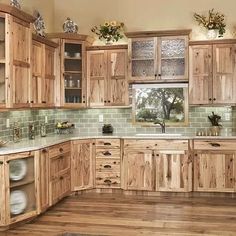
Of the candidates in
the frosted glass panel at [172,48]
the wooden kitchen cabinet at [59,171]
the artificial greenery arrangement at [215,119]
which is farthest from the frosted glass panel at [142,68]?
the wooden kitchen cabinet at [59,171]

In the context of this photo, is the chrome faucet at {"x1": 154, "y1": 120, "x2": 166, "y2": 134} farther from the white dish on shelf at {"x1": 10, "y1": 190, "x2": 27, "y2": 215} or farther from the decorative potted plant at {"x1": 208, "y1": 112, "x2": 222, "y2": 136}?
the white dish on shelf at {"x1": 10, "y1": 190, "x2": 27, "y2": 215}

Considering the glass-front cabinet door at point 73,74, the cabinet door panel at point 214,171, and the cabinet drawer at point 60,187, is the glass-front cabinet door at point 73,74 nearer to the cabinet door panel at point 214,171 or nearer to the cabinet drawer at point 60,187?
the cabinet drawer at point 60,187

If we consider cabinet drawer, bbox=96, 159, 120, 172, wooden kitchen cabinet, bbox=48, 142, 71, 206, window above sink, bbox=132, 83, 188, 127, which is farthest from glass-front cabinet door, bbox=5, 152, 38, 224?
window above sink, bbox=132, 83, 188, 127

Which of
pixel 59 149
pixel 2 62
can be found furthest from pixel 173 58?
pixel 2 62

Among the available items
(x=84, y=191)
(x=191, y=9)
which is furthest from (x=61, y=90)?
(x=191, y=9)

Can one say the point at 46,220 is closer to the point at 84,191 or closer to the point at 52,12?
the point at 84,191

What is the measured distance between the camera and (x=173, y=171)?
583 centimetres

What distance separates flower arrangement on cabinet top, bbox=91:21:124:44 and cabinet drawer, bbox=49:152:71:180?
2070 millimetres

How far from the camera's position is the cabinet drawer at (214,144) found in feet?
18.7

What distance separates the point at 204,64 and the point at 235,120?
42.3 inches

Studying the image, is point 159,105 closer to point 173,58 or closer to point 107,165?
point 173,58

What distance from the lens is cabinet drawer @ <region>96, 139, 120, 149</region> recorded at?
6008mm

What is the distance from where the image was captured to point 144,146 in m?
5.90

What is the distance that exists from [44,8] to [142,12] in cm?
167
